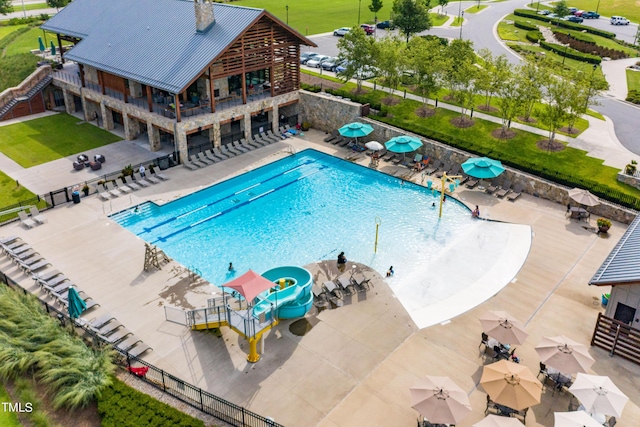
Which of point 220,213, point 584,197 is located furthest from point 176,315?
point 584,197

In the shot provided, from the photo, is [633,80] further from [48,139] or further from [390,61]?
[48,139]

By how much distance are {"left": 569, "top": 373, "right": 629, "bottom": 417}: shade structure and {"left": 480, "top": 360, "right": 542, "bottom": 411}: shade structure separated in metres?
1.43

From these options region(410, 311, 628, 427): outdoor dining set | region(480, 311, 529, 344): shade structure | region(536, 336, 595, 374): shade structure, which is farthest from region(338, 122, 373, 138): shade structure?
region(536, 336, 595, 374): shade structure

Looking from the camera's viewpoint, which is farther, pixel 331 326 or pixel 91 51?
pixel 91 51

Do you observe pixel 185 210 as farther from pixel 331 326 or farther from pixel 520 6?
pixel 520 6

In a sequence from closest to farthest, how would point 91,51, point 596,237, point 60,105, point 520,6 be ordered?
point 596,237, point 91,51, point 60,105, point 520,6

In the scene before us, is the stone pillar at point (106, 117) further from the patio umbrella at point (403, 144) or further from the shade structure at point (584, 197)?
the shade structure at point (584, 197)

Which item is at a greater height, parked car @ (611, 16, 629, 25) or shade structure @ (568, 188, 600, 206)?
parked car @ (611, 16, 629, 25)

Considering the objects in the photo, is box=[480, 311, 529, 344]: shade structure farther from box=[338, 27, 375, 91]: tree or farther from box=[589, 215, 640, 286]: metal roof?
box=[338, 27, 375, 91]: tree

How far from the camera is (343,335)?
24109 mm

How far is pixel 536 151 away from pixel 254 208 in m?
22.5

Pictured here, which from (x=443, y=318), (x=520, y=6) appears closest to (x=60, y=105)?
(x=443, y=318)

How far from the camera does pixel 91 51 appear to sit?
4459cm

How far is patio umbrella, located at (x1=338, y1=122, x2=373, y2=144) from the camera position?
4288cm
